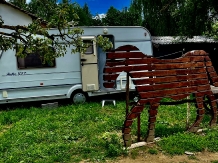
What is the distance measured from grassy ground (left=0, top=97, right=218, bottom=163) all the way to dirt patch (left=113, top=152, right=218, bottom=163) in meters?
0.12

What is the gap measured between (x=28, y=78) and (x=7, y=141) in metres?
3.18

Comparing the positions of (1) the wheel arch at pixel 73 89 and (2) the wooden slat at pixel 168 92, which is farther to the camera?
(1) the wheel arch at pixel 73 89

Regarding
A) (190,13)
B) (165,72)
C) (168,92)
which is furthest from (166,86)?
(190,13)

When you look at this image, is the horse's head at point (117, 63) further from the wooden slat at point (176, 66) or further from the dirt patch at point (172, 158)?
the dirt patch at point (172, 158)

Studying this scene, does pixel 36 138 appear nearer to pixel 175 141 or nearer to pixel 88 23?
pixel 175 141

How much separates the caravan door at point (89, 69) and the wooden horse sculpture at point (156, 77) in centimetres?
380

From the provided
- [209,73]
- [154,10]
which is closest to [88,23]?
[154,10]

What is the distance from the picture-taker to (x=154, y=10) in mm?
14711

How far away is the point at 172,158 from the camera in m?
4.11

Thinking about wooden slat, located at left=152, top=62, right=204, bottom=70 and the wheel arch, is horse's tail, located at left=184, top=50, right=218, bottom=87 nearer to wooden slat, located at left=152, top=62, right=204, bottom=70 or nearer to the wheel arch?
wooden slat, located at left=152, top=62, right=204, bottom=70

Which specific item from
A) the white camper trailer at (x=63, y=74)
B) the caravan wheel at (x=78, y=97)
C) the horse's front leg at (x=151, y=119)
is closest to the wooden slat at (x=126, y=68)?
the horse's front leg at (x=151, y=119)

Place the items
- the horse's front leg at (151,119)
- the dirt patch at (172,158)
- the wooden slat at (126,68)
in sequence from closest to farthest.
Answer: the dirt patch at (172,158) < the wooden slat at (126,68) < the horse's front leg at (151,119)

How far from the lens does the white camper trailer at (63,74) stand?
7.76 m

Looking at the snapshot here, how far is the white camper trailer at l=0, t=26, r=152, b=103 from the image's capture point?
7762 mm
